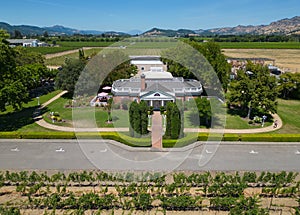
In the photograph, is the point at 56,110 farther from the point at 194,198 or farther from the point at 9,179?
the point at 194,198

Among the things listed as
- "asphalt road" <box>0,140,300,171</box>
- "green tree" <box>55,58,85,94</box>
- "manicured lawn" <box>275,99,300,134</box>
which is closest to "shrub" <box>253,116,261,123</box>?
"manicured lawn" <box>275,99,300,134</box>

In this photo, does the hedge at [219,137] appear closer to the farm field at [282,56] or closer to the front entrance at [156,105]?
the front entrance at [156,105]

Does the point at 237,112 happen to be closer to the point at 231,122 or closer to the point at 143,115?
the point at 231,122

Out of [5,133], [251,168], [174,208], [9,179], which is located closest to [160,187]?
[174,208]

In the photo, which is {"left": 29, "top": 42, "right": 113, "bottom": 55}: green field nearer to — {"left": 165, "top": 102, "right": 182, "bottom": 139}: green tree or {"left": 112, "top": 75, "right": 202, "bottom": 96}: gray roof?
{"left": 112, "top": 75, "right": 202, "bottom": 96}: gray roof

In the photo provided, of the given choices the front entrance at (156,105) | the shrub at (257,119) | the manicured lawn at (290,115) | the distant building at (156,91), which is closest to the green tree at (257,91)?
the shrub at (257,119)

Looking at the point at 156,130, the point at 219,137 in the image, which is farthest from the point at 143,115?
the point at 219,137
